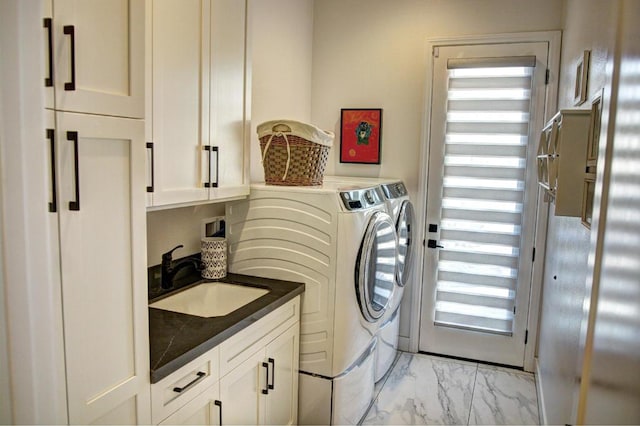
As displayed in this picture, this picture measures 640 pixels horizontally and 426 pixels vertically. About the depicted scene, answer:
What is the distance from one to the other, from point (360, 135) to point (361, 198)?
130cm

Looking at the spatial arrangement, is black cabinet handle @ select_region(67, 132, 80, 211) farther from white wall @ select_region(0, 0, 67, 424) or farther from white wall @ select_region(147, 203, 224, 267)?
white wall @ select_region(147, 203, 224, 267)

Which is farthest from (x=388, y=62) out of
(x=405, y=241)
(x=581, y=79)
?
(x=581, y=79)

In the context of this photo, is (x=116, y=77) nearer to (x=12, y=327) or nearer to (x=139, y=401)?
(x=12, y=327)

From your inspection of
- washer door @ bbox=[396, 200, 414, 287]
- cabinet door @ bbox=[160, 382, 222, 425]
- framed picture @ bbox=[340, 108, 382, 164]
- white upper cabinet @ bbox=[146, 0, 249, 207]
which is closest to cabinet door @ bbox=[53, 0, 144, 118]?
white upper cabinet @ bbox=[146, 0, 249, 207]

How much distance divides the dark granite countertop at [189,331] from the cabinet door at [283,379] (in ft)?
0.69

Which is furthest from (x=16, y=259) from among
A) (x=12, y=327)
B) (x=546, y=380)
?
(x=546, y=380)

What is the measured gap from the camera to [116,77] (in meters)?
1.24

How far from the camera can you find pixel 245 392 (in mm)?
1952

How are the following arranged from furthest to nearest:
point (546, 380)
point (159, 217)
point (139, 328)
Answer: point (546, 380)
point (159, 217)
point (139, 328)

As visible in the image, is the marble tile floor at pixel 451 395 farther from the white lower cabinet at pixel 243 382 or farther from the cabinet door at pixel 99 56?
the cabinet door at pixel 99 56

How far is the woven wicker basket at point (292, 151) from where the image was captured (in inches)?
92.0

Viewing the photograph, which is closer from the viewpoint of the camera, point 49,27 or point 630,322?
point 630,322

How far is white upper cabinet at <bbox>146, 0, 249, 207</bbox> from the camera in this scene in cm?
169

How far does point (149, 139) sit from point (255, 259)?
38.6 inches
